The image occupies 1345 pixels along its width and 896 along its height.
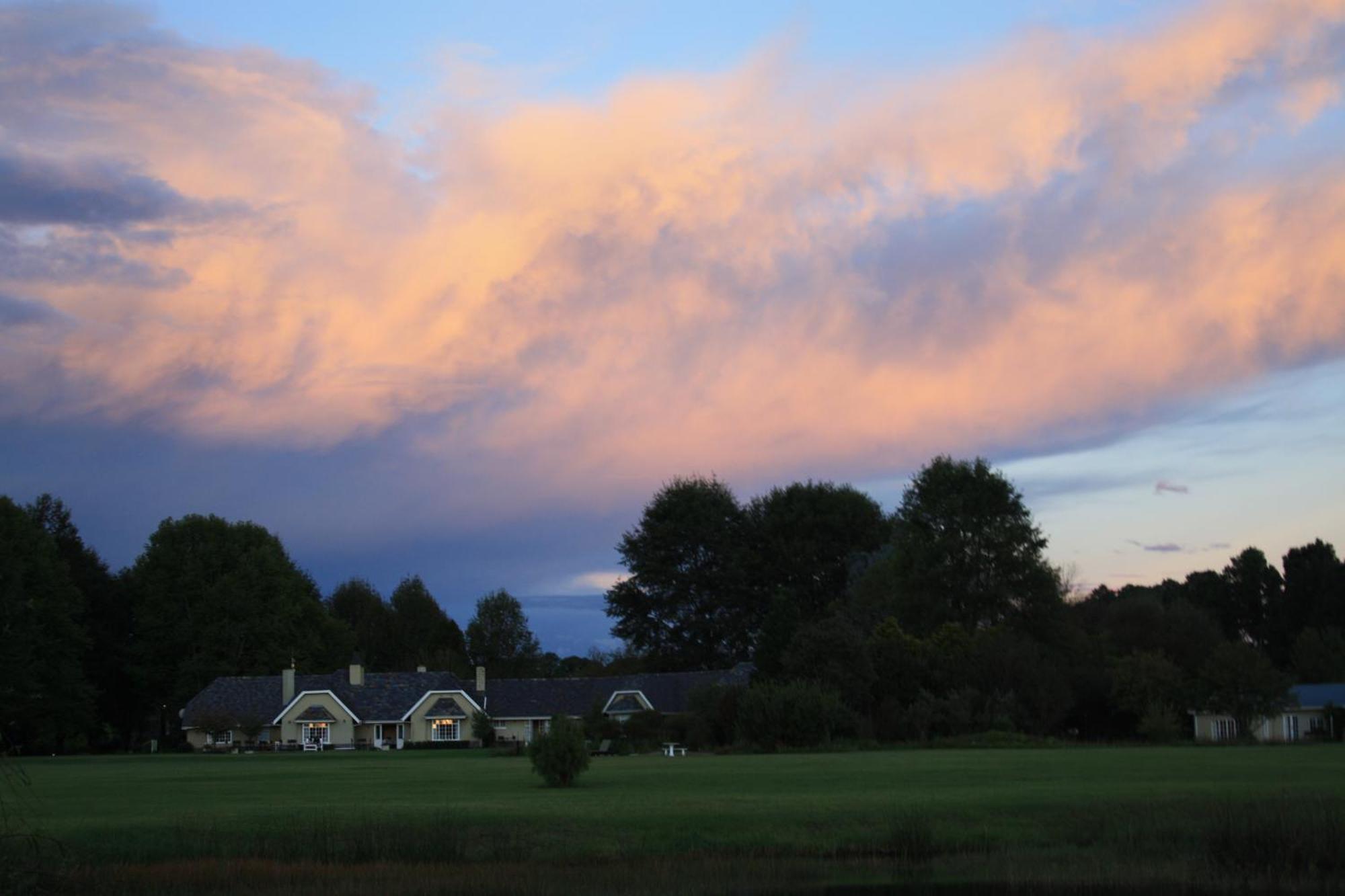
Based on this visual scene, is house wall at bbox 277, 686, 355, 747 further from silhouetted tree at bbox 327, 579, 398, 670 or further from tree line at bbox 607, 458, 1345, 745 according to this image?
silhouetted tree at bbox 327, 579, 398, 670

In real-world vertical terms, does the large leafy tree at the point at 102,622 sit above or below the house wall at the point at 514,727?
above

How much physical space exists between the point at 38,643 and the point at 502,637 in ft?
210

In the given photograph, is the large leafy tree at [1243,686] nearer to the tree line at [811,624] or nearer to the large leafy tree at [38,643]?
the tree line at [811,624]

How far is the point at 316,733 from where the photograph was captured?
3644 inches

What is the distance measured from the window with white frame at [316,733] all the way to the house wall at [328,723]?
20 centimetres

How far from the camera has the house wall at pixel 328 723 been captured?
9169cm

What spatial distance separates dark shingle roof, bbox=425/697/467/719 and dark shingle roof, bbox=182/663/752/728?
118cm

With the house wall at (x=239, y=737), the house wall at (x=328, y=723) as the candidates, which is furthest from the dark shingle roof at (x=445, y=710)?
the house wall at (x=239, y=737)

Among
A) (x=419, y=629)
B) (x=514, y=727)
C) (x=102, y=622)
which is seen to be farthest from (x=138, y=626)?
(x=419, y=629)

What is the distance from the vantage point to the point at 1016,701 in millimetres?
63969

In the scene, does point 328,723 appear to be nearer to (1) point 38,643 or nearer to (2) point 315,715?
(2) point 315,715

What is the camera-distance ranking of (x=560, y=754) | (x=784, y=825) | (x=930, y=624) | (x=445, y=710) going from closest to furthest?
(x=784, y=825) → (x=560, y=754) → (x=930, y=624) → (x=445, y=710)

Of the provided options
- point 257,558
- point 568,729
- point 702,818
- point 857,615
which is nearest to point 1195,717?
point 857,615

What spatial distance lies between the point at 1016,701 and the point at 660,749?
1741cm
